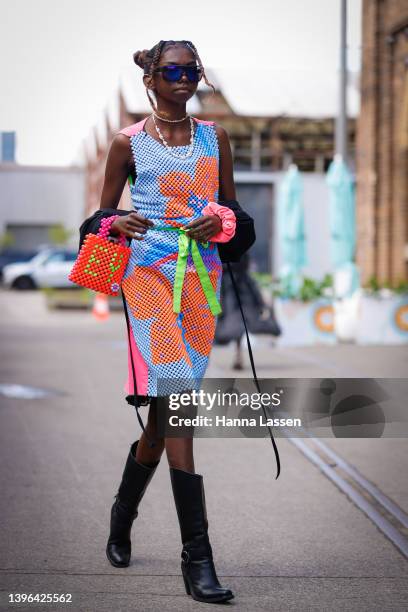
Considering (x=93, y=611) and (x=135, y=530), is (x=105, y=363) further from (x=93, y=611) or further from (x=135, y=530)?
(x=93, y=611)

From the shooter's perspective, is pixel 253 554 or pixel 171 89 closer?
pixel 171 89

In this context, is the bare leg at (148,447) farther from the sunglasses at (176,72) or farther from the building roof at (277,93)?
the building roof at (277,93)

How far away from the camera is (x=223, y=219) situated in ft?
12.8

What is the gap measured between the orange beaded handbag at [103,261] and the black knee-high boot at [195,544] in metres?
0.71

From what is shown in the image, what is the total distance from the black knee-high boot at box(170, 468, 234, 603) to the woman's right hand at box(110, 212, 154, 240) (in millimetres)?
849

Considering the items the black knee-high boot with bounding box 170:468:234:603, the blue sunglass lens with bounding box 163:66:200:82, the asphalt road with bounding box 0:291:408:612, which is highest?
the blue sunglass lens with bounding box 163:66:200:82

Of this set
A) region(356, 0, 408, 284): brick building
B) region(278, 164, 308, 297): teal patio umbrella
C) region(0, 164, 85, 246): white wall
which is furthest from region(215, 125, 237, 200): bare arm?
region(0, 164, 85, 246): white wall

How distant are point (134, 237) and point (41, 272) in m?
36.5

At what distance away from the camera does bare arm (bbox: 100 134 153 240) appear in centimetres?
385

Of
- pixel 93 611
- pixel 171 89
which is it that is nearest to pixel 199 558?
pixel 93 611

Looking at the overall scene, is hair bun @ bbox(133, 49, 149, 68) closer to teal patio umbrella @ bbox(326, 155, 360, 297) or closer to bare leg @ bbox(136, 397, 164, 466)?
bare leg @ bbox(136, 397, 164, 466)

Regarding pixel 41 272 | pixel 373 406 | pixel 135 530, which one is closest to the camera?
pixel 135 530

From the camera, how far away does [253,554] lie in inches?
174

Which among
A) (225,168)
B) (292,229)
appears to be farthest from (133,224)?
(292,229)
